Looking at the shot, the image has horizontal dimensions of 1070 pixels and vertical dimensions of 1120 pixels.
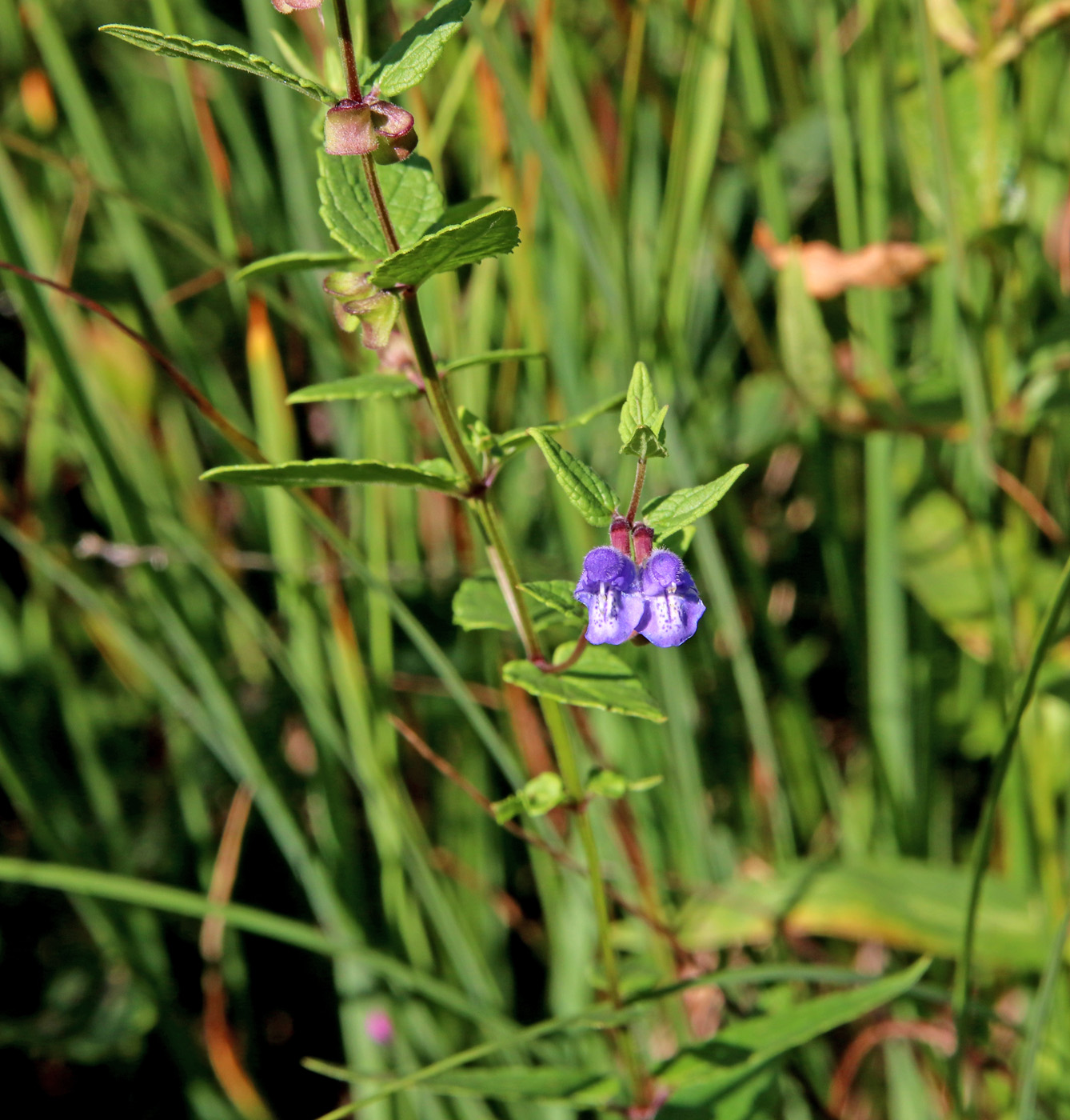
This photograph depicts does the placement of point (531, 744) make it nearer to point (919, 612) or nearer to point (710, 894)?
point (710, 894)

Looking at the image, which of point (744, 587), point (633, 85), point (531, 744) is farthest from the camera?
point (744, 587)

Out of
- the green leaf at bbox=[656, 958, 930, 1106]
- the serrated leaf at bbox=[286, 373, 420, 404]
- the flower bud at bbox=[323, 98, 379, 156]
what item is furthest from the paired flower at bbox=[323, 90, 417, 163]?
the green leaf at bbox=[656, 958, 930, 1106]

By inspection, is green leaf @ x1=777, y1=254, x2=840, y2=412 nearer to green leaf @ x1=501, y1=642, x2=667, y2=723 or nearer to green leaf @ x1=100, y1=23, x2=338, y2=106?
green leaf @ x1=501, y1=642, x2=667, y2=723

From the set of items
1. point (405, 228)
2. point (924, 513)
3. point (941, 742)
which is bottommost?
point (941, 742)

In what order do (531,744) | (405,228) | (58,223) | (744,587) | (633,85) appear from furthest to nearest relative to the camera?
(58,223) → (744,587) → (531,744) → (633,85) → (405,228)

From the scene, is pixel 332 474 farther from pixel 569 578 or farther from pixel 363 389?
pixel 569 578

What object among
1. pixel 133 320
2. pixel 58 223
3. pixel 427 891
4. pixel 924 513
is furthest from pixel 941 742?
pixel 58 223

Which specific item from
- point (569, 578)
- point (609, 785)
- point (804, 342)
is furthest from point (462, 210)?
point (569, 578)
